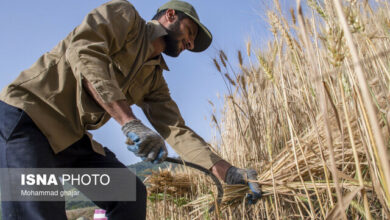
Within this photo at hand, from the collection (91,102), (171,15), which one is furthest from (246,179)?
(171,15)

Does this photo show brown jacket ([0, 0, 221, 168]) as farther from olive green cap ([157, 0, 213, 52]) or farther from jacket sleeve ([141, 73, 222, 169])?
olive green cap ([157, 0, 213, 52])

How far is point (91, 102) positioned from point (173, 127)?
27.1 inches

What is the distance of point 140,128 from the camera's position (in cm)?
134

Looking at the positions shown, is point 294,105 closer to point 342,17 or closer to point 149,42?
point 149,42

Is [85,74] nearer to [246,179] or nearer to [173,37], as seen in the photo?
[173,37]

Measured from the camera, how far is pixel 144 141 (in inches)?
52.1

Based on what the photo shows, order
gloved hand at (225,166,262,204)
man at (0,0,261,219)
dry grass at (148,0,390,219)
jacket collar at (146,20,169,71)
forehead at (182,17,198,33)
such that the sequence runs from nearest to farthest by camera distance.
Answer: dry grass at (148,0,390,219) < man at (0,0,261,219) < gloved hand at (225,166,262,204) < jacket collar at (146,20,169,71) < forehead at (182,17,198,33)

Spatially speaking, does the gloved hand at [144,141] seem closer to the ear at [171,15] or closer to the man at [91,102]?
the man at [91,102]

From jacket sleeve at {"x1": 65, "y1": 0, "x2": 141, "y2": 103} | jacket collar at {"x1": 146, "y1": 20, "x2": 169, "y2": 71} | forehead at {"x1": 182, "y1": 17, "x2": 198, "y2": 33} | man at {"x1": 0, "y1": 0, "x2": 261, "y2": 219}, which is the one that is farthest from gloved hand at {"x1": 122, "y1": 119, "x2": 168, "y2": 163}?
forehead at {"x1": 182, "y1": 17, "x2": 198, "y2": 33}

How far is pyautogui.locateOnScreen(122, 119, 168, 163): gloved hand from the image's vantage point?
1.32 meters

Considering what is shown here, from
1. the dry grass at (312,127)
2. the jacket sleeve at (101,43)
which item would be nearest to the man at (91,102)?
Result: the jacket sleeve at (101,43)

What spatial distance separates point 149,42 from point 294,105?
983mm

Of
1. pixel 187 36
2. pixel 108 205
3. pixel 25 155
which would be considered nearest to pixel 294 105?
pixel 187 36

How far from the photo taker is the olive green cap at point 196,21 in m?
1.94
